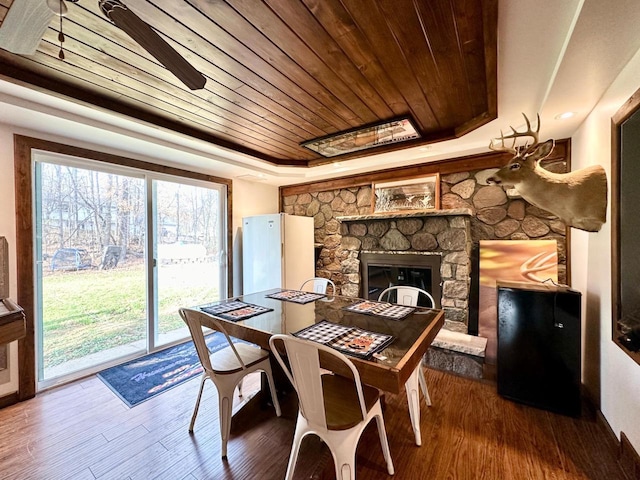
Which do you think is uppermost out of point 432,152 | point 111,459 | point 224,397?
point 432,152

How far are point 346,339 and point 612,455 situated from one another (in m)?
1.77

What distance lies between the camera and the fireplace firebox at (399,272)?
3.15 meters

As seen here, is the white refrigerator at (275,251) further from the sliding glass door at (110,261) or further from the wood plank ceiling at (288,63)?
the wood plank ceiling at (288,63)

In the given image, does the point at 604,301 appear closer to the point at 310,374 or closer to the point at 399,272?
the point at 399,272

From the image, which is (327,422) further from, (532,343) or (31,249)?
(31,249)

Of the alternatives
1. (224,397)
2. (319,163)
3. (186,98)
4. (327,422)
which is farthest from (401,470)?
(319,163)

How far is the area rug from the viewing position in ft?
7.77

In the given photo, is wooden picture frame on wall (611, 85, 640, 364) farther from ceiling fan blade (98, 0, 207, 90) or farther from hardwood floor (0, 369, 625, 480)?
ceiling fan blade (98, 0, 207, 90)

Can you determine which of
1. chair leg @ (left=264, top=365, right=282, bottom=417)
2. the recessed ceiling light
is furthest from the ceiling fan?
the recessed ceiling light

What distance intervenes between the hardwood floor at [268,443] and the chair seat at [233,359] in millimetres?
476

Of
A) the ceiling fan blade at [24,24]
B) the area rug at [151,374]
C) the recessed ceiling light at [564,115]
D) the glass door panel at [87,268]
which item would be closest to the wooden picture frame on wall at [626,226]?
the recessed ceiling light at [564,115]

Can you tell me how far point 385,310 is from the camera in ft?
6.44

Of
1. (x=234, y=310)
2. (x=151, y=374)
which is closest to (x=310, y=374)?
(x=234, y=310)

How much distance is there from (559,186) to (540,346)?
1193 millimetres
